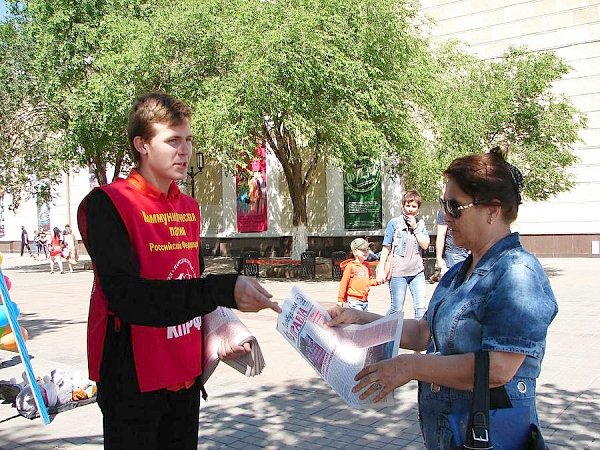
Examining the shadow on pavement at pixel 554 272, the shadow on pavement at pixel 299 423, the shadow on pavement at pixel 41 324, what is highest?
the shadow on pavement at pixel 554 272

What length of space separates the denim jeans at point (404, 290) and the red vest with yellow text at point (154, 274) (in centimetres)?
564

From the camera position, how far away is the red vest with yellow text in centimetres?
221

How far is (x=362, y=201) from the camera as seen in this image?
27.5m

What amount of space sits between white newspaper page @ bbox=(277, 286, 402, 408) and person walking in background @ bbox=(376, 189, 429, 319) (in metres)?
5.63

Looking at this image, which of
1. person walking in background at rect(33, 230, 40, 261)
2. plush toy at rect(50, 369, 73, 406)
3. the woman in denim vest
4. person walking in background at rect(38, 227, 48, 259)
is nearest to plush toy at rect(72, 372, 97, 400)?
plush toy at rect(50, 369, 73, 406)

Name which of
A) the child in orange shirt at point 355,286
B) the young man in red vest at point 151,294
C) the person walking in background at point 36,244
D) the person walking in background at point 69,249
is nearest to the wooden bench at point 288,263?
the person walking in background at point 69,249

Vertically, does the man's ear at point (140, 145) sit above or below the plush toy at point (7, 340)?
above

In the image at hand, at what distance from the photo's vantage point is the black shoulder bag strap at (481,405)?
6.21ft

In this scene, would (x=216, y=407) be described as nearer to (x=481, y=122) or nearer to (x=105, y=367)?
(x=105, y=367)

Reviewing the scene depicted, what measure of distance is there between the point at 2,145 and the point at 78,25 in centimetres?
474

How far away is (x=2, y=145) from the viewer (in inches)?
820

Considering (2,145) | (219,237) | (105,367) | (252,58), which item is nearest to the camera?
(105,367)

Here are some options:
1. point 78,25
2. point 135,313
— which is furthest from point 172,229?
point 78,25

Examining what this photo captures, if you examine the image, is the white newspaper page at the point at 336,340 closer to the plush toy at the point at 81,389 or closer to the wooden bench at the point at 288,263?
the plush toy at the point at 81,389
